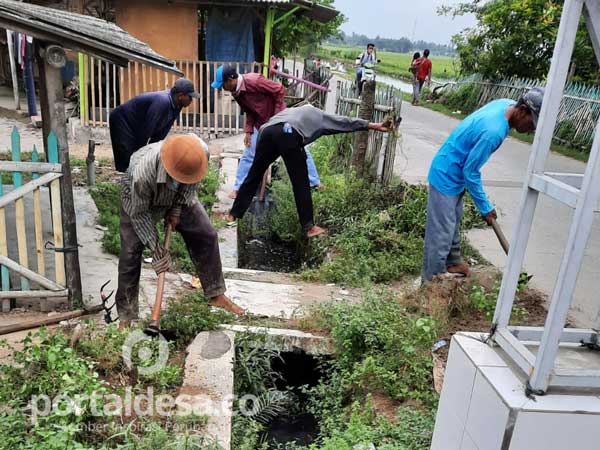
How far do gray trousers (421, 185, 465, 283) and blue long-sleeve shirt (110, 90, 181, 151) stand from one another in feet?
9.52

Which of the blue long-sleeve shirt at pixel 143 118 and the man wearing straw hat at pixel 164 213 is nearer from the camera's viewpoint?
the man wearing straw hat at pixel 164 213

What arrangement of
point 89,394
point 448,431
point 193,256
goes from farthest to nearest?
point 193,256
point 89,394
point 448,431

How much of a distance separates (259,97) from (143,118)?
4.87 feet

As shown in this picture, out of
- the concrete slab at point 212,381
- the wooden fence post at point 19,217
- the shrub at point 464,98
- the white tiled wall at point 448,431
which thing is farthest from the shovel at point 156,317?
the shrub at point 464,98

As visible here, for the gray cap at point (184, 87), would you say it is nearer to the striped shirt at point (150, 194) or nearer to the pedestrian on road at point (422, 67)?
the striped shirt at point (150, 194)

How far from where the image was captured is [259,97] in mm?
6586

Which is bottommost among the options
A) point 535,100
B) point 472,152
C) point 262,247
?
point 262,247

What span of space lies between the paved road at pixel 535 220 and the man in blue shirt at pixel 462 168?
51 centimetres

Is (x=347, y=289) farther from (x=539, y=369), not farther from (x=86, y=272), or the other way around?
(x=539, y=369)

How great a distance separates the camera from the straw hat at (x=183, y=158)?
3.37 m

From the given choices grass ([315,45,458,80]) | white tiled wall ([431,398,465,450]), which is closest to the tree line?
grass ([315,45,458,80])

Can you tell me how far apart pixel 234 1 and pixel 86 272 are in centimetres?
797

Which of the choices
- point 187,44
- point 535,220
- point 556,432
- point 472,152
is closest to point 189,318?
point 472,152

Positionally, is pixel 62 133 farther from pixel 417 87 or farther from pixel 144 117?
pixel 417 87
